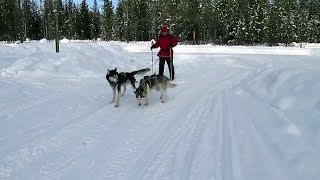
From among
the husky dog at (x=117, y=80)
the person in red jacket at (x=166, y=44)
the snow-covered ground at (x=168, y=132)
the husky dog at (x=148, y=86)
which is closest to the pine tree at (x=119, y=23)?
the person in red jacket at (x=166, y=44)

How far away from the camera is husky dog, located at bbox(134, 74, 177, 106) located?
962 cm

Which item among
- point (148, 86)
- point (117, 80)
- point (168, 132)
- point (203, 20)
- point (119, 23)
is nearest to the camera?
point (168, 132)

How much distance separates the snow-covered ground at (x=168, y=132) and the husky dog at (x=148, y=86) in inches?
10.6

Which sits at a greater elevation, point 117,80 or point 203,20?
point 203,20

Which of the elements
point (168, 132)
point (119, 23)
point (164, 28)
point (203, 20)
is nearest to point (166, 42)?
point (164, 28)

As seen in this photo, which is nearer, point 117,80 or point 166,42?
point 117,80

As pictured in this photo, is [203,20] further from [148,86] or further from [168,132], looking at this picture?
[168,132]

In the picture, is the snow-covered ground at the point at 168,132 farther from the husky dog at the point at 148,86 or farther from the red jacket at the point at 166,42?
the red jacket at the point at 166,42

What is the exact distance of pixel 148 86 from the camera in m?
9.87

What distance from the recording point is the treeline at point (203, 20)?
62188 millimetres

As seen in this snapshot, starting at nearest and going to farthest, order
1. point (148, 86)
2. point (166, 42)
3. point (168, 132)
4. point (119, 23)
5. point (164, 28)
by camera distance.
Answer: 1. point (168, 132)
2. point (148, 86)
3. point (164, 28)
4. point (166, 42)
5. point (119, 23)

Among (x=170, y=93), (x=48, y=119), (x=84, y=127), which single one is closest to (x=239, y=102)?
(x=170, y=93)

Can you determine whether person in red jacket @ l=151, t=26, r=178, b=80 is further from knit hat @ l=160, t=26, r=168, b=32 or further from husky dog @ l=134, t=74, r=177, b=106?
husky dog @ l=134, t=74, r=177, b=106

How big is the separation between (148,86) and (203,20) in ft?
191
